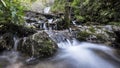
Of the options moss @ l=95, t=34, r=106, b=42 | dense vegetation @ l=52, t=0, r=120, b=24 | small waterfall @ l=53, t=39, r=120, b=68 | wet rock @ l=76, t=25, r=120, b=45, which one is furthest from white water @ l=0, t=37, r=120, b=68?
dense vegetation @ l=52, t=0, r=120, b=24

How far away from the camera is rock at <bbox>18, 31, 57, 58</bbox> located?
4.44 metres

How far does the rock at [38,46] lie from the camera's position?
14.6 ft

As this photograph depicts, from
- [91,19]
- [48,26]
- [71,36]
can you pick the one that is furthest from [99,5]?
[71,36]

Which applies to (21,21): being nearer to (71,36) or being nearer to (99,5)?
(71,36)

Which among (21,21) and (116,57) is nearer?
(116,57)

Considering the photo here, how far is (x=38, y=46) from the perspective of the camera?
176 inches

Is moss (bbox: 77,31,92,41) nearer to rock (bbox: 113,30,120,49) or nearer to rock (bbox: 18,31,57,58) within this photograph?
rock (bbox: 113,30,120,49)

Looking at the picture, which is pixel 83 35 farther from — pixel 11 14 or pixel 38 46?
pixel 11 14

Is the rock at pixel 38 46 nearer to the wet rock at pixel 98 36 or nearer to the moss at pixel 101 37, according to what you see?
the wet rock at pixel 98 36

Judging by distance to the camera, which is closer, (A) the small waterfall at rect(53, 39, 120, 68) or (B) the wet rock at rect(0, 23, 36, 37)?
(A) the small waterfall at rect(53, 39, 120, 68)

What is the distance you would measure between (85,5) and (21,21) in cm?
724

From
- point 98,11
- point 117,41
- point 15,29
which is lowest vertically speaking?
point 117,41

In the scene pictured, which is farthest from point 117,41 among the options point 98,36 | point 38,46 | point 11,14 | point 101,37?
point 11,14

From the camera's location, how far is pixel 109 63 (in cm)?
418
